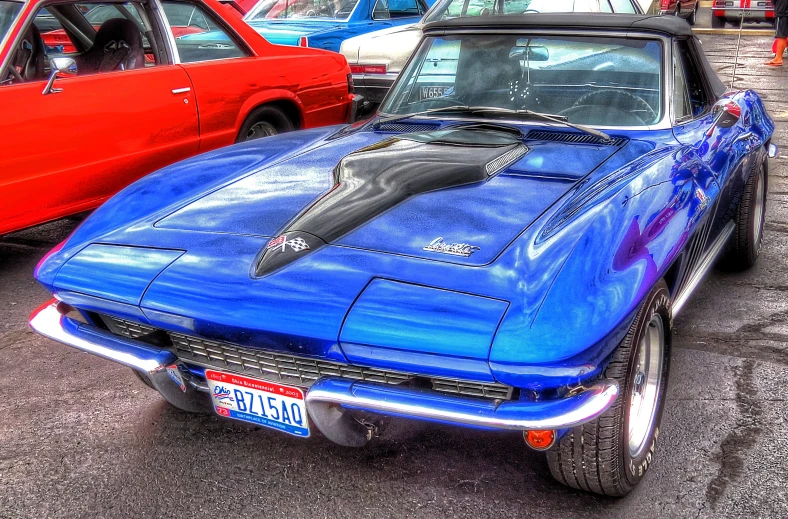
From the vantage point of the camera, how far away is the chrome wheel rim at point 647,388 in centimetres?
249

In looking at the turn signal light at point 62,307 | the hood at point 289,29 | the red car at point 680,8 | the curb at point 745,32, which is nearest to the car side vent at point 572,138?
the turn signal light at point 62,307

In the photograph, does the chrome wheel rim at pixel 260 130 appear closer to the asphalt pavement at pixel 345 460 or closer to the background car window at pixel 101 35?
the background car window at pixel 101 35

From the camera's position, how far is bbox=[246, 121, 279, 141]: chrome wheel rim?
17.9 ft

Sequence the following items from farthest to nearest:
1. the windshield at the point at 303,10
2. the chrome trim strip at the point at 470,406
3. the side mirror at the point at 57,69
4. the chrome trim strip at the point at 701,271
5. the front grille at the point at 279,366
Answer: the windshield at the point at 303,10 → the side mirror at the point at 57,69 → the chrome trim strip at the point at 701,271 → the front grille at the point at 279,366 → the chrome trim strip at the point at 470,406

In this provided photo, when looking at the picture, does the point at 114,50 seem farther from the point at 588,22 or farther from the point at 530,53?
the point at 588,22

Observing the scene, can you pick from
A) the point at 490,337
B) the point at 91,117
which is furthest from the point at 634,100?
the point at 91,117

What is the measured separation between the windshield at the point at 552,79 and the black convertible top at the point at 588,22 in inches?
2.2

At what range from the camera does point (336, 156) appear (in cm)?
320

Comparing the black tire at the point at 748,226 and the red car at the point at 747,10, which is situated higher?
the black tire at the point at 748,226

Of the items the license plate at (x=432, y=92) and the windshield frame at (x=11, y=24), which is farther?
the windshield frame at (x=11, y=24)

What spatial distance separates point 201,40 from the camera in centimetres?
533

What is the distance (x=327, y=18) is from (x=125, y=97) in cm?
417

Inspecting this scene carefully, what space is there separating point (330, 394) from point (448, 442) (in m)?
0.77

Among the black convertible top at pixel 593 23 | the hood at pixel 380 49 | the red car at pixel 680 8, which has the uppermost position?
the black convertible top at pixel 593 23
